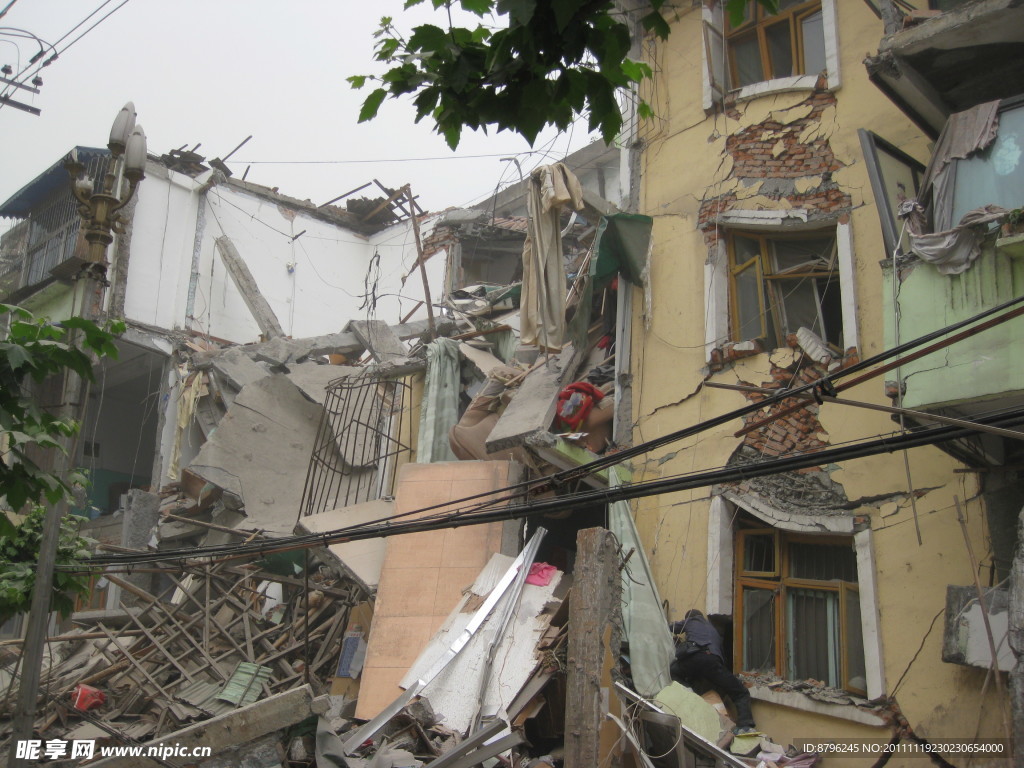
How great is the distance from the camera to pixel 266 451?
48.6ft

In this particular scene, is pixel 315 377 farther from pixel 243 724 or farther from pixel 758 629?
pixel 243 724

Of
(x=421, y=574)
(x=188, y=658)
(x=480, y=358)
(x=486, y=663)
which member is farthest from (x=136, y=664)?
(x=480, y=358)

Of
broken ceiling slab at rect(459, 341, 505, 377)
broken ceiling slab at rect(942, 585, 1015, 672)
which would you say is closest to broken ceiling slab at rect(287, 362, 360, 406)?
broken ceiling slab at rect(459, 341, 505, 377)

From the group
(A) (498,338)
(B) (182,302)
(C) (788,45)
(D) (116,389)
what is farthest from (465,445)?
(D) (116,389)

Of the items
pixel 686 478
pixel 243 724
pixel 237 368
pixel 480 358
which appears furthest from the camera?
pixel 237 368

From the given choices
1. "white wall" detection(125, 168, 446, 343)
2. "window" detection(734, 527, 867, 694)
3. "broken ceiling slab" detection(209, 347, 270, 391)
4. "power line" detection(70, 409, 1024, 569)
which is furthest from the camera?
"white wall" detection(125, 168, 446, 343)

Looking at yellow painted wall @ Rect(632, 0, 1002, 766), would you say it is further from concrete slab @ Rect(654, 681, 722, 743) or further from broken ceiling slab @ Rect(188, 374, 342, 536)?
broken ceiling slab @ Rect(188, 374, 342, 536)

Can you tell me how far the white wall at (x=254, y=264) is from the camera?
19.2 meters

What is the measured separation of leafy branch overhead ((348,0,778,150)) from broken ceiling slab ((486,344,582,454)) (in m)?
6.59

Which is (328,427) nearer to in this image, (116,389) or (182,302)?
(182,302)

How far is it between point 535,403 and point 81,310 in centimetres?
525

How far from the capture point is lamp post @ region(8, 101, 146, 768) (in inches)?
251

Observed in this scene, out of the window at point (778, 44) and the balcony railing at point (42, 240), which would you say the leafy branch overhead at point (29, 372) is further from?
the balcony railing at point (42, 240)

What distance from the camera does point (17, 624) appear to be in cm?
1675
